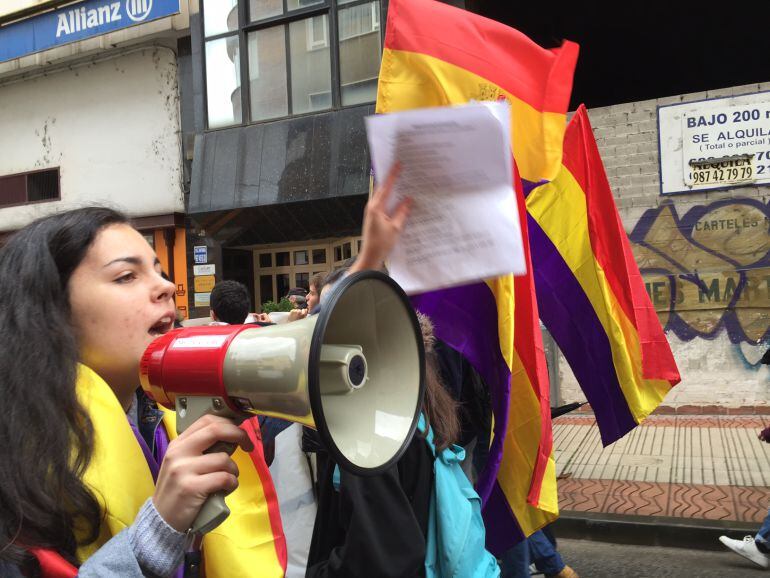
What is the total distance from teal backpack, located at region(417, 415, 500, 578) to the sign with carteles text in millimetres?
8013

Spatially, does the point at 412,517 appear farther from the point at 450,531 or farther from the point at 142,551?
the point at 142,551

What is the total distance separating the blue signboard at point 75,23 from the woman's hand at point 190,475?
13.5 meters

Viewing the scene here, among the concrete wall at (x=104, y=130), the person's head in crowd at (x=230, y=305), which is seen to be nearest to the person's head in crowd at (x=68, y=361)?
the person's head in crowd at (x=230, y=305)

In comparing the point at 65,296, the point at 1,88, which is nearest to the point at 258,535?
the point at 65,296

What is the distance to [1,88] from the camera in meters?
15.2

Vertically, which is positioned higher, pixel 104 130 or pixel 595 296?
pixel 104 130

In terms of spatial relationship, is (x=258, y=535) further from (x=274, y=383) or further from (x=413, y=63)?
(x=413, y=63)

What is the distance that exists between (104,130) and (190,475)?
14.4 meters

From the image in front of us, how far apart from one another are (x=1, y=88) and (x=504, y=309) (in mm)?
16395

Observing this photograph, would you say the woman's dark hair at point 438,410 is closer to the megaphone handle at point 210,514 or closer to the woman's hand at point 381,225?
the woman's hand at point 381,225

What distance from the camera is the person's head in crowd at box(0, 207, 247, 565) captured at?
1085mm

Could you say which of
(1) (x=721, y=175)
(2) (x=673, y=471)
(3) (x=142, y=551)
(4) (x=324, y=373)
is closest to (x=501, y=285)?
(4) (x=324, y=373)

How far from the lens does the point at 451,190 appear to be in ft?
5.46

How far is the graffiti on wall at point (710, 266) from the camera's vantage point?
8.52 meters
